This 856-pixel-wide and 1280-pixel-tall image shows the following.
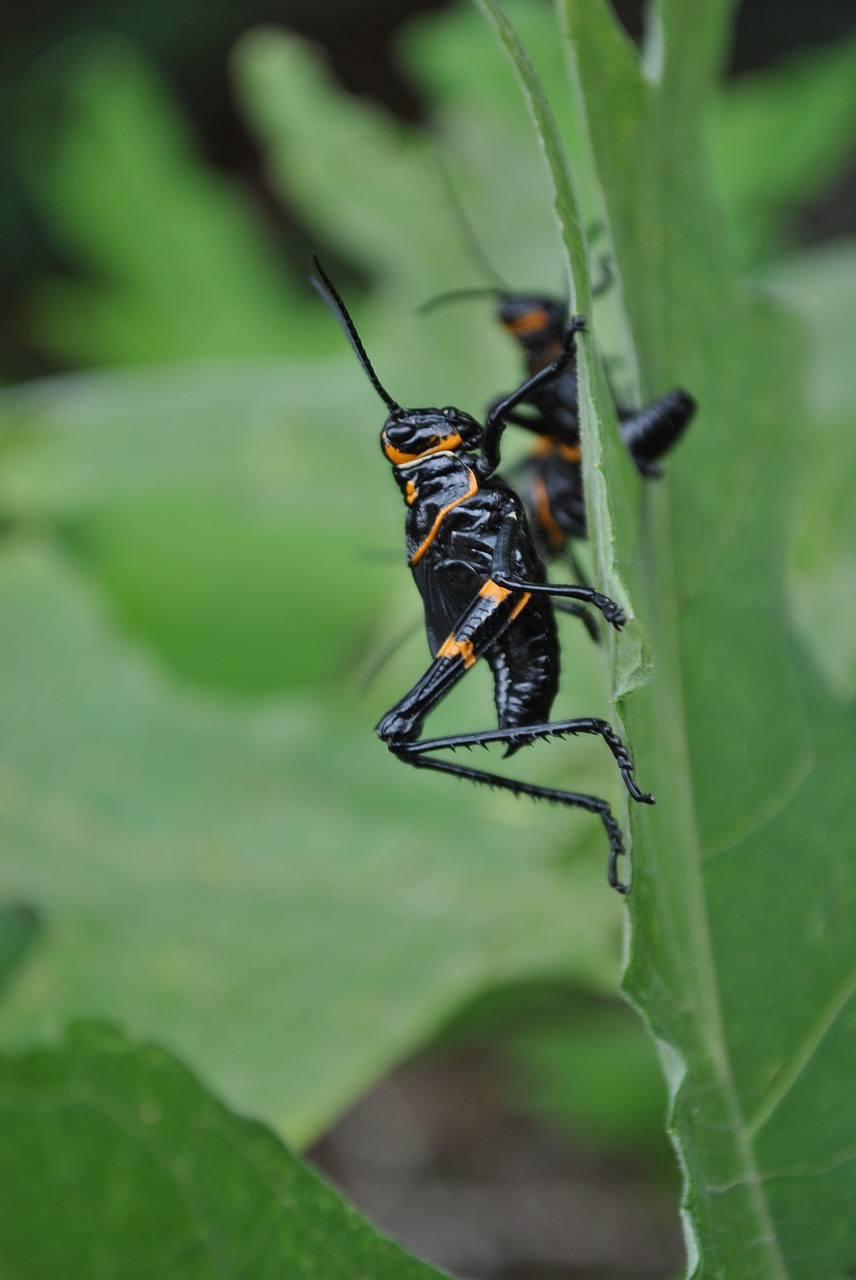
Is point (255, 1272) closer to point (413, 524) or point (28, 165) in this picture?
point (413, 524)

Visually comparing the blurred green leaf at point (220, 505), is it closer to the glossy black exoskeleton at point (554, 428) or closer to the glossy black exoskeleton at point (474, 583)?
the glossy black exoskeleton at point (554, 428)

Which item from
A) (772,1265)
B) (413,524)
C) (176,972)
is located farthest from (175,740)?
(772,1265)

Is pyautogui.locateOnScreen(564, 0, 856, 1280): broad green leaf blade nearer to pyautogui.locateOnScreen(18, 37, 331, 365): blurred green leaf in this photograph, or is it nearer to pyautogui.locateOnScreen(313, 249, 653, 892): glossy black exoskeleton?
pyautogui.locateOnScreen(313, 249, 653, 892): glossy black exoskeleton

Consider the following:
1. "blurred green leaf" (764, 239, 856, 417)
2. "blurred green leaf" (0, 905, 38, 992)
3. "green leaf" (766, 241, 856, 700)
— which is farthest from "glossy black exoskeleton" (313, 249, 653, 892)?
"blurred green leaf" (0, 905, 38, 992)

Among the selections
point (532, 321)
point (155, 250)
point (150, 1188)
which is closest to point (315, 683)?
point (532, 321)

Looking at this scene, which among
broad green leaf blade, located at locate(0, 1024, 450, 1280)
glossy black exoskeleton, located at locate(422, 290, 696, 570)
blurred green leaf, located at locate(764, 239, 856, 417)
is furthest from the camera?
blurred green leaf, located at locate(764, 239, 856, 417)

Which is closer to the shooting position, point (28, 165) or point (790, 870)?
point (790, 870)
